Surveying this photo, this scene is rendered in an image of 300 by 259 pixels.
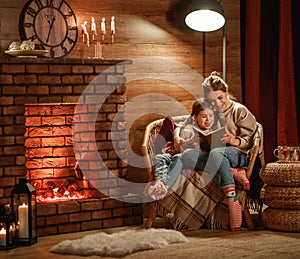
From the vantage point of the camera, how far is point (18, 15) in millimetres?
4422

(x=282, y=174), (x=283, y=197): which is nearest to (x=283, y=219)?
(x=283, y=197)

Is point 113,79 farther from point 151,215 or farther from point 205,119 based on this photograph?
point 151,215

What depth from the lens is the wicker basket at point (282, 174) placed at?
13.0 feet

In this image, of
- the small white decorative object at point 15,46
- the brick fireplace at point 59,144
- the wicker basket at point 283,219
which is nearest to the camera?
the wicker basket at point 283,219

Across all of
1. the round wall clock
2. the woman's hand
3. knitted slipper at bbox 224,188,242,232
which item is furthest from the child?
the round wall clock

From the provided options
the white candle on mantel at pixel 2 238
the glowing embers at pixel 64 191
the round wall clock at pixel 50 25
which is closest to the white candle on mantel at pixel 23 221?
the white candle on mantel at pixel 2 238

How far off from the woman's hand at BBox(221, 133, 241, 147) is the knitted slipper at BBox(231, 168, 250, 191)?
0.17 metres

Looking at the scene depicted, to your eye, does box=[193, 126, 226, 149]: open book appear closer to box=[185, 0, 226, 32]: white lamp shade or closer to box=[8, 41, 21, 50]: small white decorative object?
box=[185, 0, 226, 32]: white lamp shade

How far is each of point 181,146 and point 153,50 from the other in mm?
1044

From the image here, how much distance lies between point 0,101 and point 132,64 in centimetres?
126

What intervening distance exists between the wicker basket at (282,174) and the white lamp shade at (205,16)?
4.40 feet

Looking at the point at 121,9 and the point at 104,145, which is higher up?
the point at 121,9

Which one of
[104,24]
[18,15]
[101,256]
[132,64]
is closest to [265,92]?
[132,64]

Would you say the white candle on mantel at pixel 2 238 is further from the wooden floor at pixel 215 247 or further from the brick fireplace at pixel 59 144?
the brick fireplace at pixel 59 144
